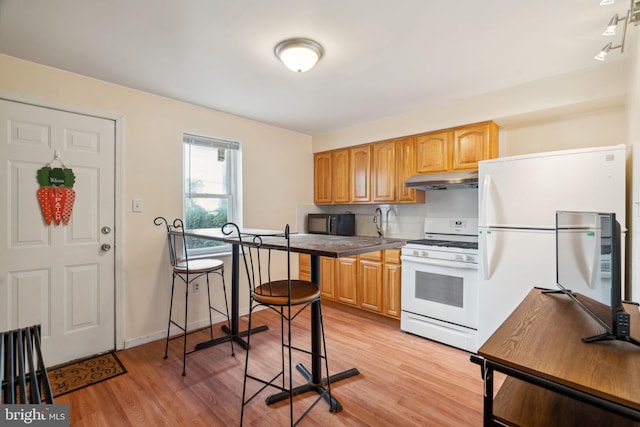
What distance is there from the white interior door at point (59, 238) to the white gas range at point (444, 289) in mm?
2853

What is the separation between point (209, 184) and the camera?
335cm

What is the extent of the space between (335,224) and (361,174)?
753 millimetres

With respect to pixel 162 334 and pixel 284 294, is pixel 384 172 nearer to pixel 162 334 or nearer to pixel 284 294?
pixel 284 294

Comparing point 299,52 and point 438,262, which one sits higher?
point 299,52

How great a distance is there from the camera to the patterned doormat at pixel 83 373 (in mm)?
2105

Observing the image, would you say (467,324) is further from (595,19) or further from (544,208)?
(595,19)

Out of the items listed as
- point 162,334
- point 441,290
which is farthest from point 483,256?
point 162,334

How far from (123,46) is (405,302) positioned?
325 cm

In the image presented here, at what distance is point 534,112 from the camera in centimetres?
256

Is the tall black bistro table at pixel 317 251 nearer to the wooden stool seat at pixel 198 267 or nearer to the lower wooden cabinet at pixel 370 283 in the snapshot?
the wooden stool seat at pixel 198 267

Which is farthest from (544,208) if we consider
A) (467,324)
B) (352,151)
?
(352,151)

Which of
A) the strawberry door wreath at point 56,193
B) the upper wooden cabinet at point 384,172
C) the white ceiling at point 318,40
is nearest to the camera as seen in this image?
the white ceiling at point 318,40

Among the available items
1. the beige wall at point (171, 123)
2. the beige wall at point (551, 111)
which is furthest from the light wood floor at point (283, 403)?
the beige wall at point (551, 111)

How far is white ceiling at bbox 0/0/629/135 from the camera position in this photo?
64.8 inches
